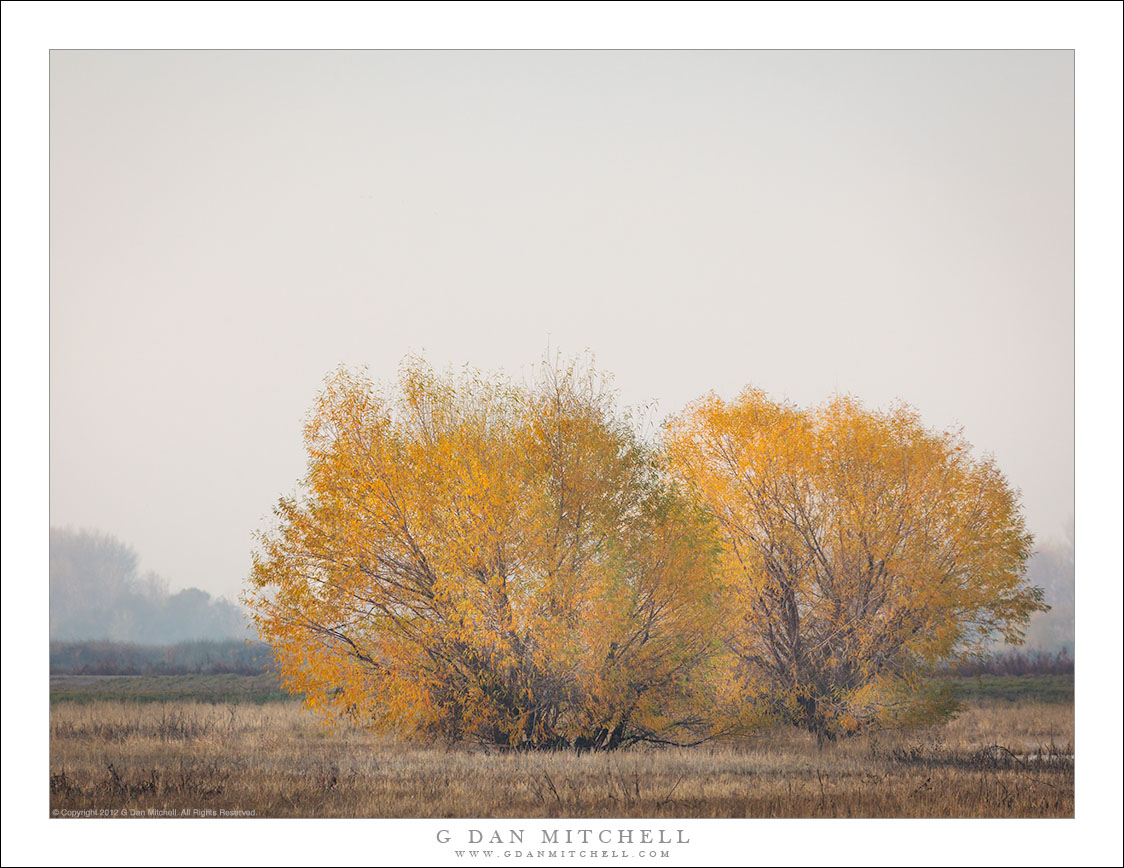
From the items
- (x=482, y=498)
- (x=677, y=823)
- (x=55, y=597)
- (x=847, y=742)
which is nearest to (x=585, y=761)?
(x=677, y=823)

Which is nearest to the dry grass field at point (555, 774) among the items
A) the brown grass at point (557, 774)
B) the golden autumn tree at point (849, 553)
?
the brown grass at point (557, 774)

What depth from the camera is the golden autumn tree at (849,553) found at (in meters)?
18.6

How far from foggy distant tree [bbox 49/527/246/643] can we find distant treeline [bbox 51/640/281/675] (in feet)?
0.71

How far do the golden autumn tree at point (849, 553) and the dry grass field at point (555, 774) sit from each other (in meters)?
1.01

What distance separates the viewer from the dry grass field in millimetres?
13820

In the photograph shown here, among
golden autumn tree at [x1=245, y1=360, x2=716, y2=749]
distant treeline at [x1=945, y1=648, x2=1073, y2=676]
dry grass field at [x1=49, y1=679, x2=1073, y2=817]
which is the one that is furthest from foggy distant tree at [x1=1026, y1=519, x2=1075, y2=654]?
golden autumn tree at [x1=245, y1=360, x2=716, y2=749]

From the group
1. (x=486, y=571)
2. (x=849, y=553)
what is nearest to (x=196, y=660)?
(x=486, y=571)

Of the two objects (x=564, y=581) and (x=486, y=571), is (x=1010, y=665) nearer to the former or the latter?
(x=564, y=581)

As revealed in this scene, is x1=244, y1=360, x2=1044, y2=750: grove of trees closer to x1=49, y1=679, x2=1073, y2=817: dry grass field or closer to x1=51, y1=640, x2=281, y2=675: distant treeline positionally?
x1=49, y1=679, x2=1073, y2=817: dry grass field

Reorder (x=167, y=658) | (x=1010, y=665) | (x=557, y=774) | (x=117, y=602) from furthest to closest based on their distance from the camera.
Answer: (x=167, y=658), (x=117, y=602), (x=1010, y=665), (x=557, y=774)

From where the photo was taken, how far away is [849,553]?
1908 centimetres

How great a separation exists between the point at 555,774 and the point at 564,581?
8.94ft

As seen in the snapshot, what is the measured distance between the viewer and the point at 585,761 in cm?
1591

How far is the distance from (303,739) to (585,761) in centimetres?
535
